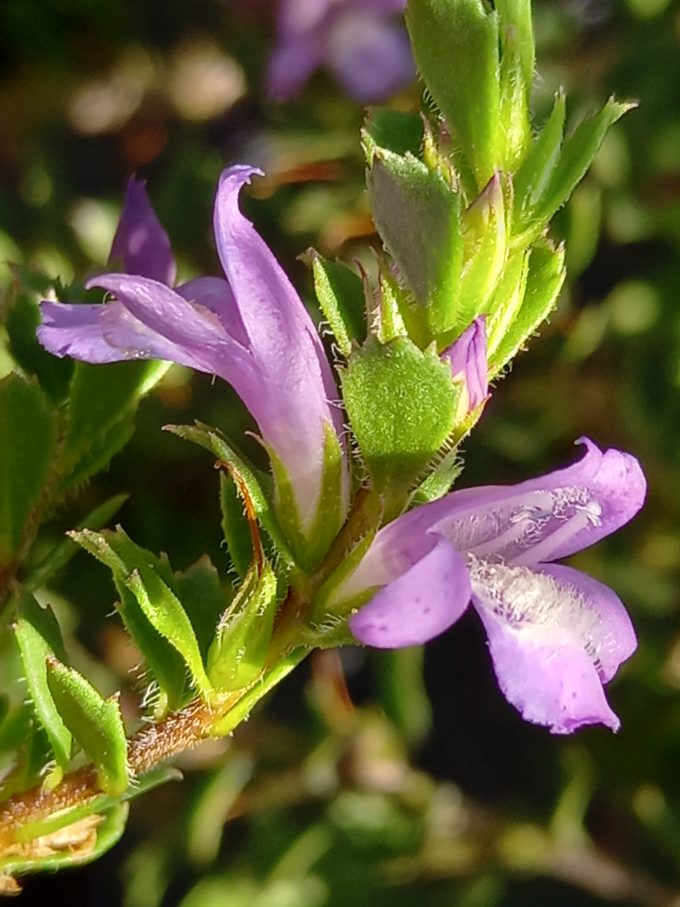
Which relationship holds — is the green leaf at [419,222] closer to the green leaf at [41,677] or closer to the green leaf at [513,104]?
the green leaf at [513,104]

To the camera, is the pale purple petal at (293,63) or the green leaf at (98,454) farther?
the pale purple petal at (293,63)

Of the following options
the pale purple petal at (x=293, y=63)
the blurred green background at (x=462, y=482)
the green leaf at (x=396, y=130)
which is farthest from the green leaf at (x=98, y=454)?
the pale purple petal at (x=293, y=63)

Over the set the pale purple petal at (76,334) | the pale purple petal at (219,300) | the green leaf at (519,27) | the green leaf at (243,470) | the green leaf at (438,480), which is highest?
the green leaf at (519,27)

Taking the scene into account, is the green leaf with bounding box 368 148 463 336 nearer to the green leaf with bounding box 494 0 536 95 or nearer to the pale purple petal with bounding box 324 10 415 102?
the green leaf with bounding box 494 0 536 95

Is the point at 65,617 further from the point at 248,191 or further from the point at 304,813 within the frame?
the point at 248,191

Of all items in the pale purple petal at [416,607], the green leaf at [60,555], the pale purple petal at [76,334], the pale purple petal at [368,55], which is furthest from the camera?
the pale purple petal at [368,55]

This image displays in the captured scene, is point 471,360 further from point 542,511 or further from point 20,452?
point 20,452

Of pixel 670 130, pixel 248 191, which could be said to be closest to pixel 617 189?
pixel 670 130
